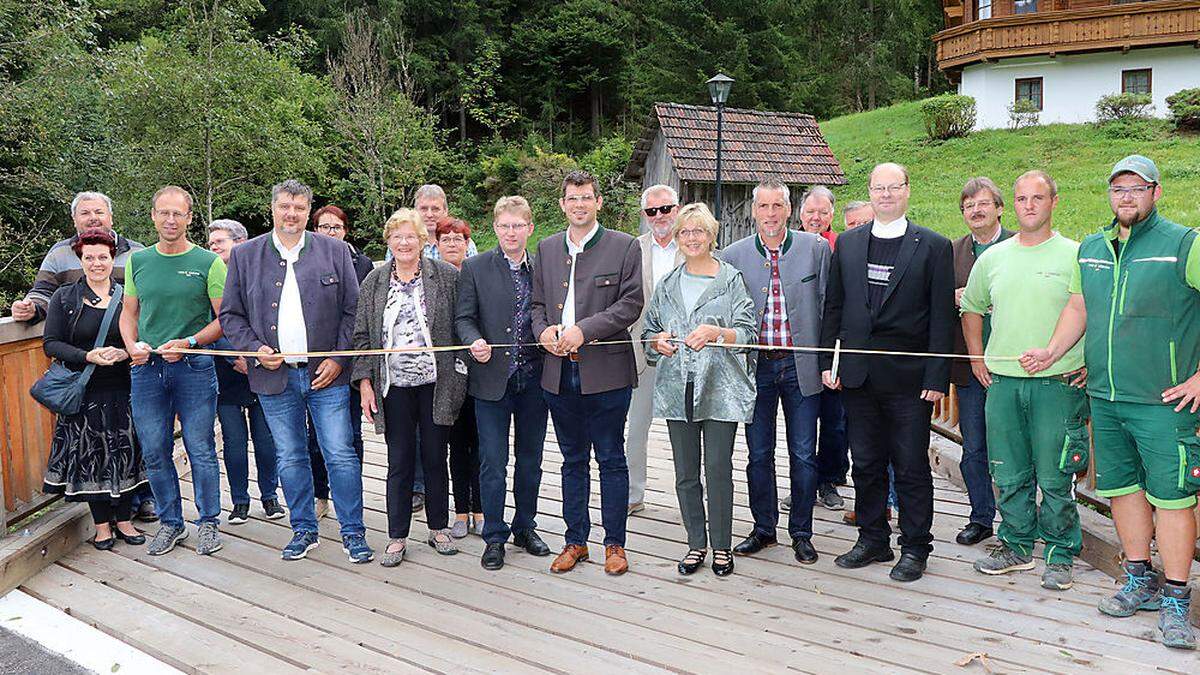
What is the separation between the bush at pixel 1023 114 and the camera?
2791 cm

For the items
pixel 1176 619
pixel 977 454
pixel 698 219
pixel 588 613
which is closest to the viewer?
pixel 1176 619

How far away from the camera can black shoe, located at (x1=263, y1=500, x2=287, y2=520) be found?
17.4ft

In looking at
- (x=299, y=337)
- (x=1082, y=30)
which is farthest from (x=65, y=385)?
(x=1082, y=30)

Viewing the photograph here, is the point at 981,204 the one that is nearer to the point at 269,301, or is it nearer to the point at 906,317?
the point at 906,317

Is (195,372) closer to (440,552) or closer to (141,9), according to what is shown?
(440,552)

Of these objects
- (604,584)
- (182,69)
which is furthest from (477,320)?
(182,69)

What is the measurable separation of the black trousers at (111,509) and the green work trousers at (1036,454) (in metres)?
4.20

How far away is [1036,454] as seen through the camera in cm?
411

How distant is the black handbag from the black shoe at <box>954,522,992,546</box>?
14.0 feet

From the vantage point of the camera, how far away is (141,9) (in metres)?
28.5

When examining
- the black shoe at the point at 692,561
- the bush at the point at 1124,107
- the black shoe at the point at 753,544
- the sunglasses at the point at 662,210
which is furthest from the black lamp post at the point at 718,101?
the bush at the point at 1124,107

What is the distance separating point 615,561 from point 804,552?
2.88 feet

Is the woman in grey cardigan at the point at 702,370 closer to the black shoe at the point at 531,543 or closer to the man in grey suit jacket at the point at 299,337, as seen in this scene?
the black shoe at the point at 531,543

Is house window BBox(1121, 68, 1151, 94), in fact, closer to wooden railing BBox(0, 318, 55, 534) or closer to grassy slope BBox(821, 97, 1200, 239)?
grassy slope BBox(821, 97, 1200, 239)
